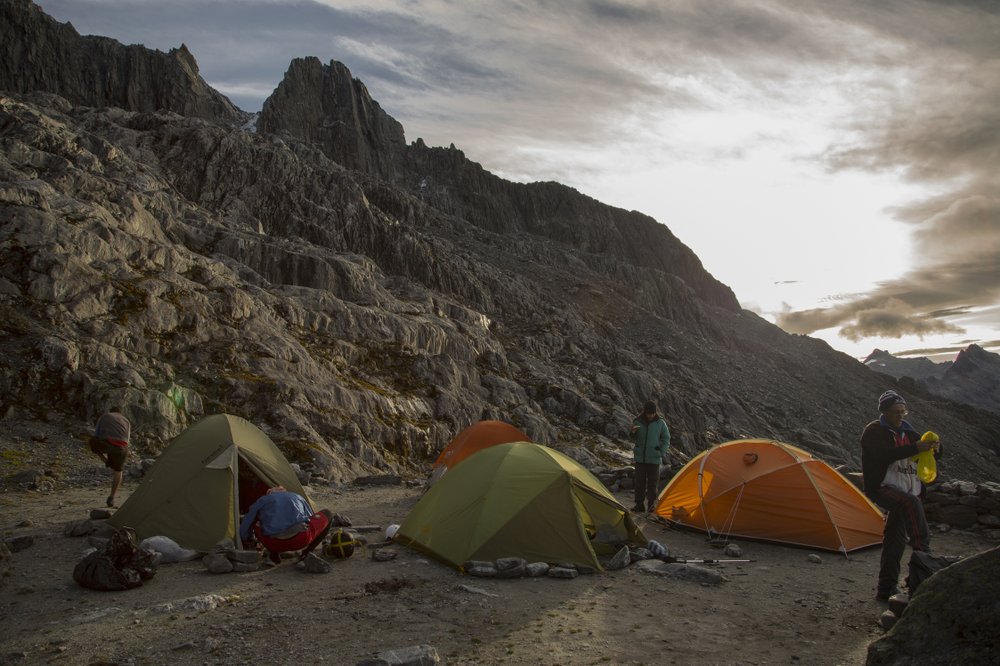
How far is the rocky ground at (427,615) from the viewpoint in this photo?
6.90m

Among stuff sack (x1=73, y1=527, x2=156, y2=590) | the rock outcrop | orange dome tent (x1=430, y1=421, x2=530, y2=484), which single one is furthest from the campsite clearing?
orange dome tent (x1=430, y1=421, x2=530, y2=484)

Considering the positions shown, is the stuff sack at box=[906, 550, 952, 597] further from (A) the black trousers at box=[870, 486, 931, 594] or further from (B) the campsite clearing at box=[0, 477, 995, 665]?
(B) the campsite clearing at box=[0, 477, 995, 665]

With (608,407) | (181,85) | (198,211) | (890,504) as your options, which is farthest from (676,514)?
(181,85)

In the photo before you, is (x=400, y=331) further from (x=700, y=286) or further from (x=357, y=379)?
(x=700, y=286)

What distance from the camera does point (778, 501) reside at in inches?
513

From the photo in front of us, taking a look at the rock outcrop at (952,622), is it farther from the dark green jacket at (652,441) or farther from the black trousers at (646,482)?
the black trousers at (646,482)

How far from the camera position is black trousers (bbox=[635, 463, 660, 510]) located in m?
16.1

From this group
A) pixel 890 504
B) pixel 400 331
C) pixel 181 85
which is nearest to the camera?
pixel 890 504

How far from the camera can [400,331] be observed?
1975 inches

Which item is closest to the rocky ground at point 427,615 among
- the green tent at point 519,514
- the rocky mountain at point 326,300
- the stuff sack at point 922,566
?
the green tent at point 519,514

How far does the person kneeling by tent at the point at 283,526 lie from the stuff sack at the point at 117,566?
1.62 meters

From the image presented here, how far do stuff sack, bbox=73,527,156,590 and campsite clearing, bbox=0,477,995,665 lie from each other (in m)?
0.16

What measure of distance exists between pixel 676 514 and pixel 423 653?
958cm

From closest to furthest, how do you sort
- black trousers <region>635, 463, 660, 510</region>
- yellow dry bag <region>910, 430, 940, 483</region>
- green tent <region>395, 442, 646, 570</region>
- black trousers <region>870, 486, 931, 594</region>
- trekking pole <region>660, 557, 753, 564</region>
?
1. black trousers <region>870, 486, 931, 594</region>
2. yellow dry bag <region>910, 430, 940, 483</region>
3. green tent <region>395, 442, 646, 570</region>
4. trekking pole <region>660, 557, 753, 564</region>
5. black trousers <region>635, 463, 660, 510</region>
